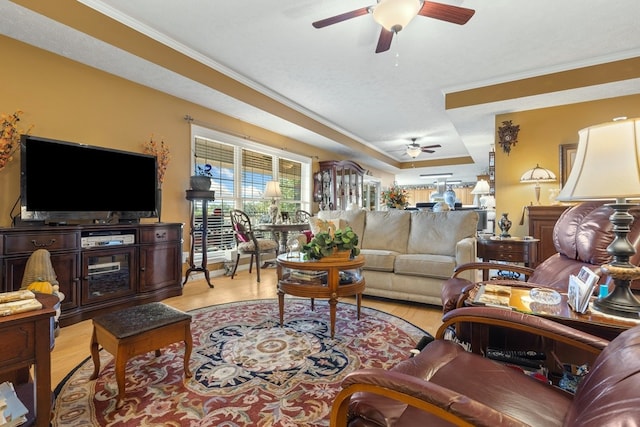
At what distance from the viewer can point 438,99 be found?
466 centimetres

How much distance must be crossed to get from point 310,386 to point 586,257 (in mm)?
1623

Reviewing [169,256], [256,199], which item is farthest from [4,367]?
[256,199]

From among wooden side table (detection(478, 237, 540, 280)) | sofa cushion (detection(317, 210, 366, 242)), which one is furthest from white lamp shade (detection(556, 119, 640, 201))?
sofa cushion (detection(317, 210, 366, 242))

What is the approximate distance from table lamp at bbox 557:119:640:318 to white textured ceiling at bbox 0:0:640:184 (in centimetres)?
212

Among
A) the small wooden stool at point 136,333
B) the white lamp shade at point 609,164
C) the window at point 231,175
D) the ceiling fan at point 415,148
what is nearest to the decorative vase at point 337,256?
the small wooden stool at point 136,333

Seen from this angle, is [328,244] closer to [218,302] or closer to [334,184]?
[218,302]

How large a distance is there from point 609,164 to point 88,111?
4026 mm

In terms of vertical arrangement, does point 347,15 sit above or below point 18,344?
above

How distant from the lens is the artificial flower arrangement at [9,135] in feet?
7.82


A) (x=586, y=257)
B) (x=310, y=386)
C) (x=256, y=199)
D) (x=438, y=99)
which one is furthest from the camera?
(x=256, y=199)

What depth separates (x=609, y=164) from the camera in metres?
1.07

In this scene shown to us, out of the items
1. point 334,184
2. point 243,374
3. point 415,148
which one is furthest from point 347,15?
point 415,148

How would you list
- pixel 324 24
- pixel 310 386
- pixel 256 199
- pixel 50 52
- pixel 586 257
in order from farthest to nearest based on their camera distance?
pixel 256 199, pixel 50 52, pixel 324 24, pixel 310 386, pixel 586 257

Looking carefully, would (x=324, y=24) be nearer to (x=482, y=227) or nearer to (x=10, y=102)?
(x=10, y=102)
